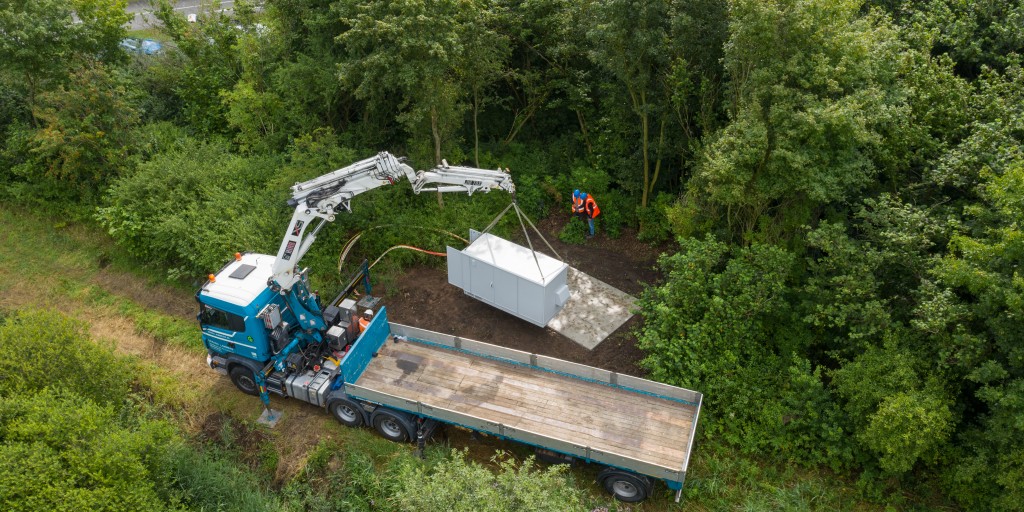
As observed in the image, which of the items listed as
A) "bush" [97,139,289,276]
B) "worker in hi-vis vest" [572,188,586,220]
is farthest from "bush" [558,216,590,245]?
"bush" [97,139,289,276]

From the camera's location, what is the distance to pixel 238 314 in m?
14.5

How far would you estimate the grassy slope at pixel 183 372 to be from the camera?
43.6 feet

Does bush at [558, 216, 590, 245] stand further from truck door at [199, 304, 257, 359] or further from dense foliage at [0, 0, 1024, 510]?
truck door at [199, 304, 257, 359]

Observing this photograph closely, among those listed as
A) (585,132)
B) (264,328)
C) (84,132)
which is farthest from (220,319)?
(585,132)

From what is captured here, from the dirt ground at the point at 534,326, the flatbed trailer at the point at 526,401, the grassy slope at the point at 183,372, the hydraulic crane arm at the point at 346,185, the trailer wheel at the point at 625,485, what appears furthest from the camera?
the dirt ground at the point at 534,326

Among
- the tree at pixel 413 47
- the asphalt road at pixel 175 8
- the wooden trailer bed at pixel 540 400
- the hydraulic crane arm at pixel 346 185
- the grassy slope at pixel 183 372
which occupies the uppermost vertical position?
the tree at pixel 413 47

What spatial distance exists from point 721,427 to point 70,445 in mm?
12007

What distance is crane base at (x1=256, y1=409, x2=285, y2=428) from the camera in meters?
15.3

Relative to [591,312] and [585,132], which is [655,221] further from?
[585,132]

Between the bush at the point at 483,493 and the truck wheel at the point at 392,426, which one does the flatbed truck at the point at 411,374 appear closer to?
the truck wheel at the point at 392,426

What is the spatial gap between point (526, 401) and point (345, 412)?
13.3 feet

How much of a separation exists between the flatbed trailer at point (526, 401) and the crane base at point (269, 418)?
1353 mm

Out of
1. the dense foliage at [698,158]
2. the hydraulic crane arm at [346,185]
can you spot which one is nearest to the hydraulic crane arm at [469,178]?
the hydraulic crane arm at [346,185]

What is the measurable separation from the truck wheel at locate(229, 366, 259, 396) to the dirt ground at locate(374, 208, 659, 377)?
13.1ft
